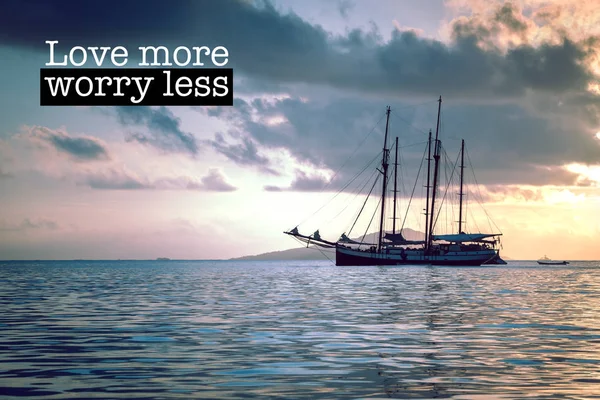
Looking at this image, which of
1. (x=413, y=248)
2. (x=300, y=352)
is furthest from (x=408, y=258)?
(x=300, y=352)

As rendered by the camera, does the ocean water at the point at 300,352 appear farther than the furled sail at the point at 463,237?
No

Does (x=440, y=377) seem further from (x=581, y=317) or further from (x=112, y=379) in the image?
(x=581, y=317)

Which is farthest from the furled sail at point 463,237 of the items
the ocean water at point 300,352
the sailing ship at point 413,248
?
the ocean water at point 300,352

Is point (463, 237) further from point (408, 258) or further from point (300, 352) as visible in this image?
point (300, 352)

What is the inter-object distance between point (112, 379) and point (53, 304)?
3063 cm

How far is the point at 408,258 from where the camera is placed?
6250 inches

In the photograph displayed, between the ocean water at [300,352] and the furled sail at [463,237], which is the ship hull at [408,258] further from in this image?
the ocean water at [300,352]

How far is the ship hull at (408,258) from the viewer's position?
504ft

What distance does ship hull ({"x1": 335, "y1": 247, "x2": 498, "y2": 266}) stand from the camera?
154 m

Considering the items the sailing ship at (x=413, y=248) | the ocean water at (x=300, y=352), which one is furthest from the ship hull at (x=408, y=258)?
the ocean water at (x=300, y=352)

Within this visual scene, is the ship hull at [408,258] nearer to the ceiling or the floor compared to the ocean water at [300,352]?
nearer to the floor

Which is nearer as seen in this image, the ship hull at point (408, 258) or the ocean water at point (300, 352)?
the ocean water at point (300, 352)

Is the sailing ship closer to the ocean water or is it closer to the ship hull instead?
the ship hull

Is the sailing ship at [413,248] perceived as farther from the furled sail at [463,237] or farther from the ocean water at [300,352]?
the ocean water at [300,352]
